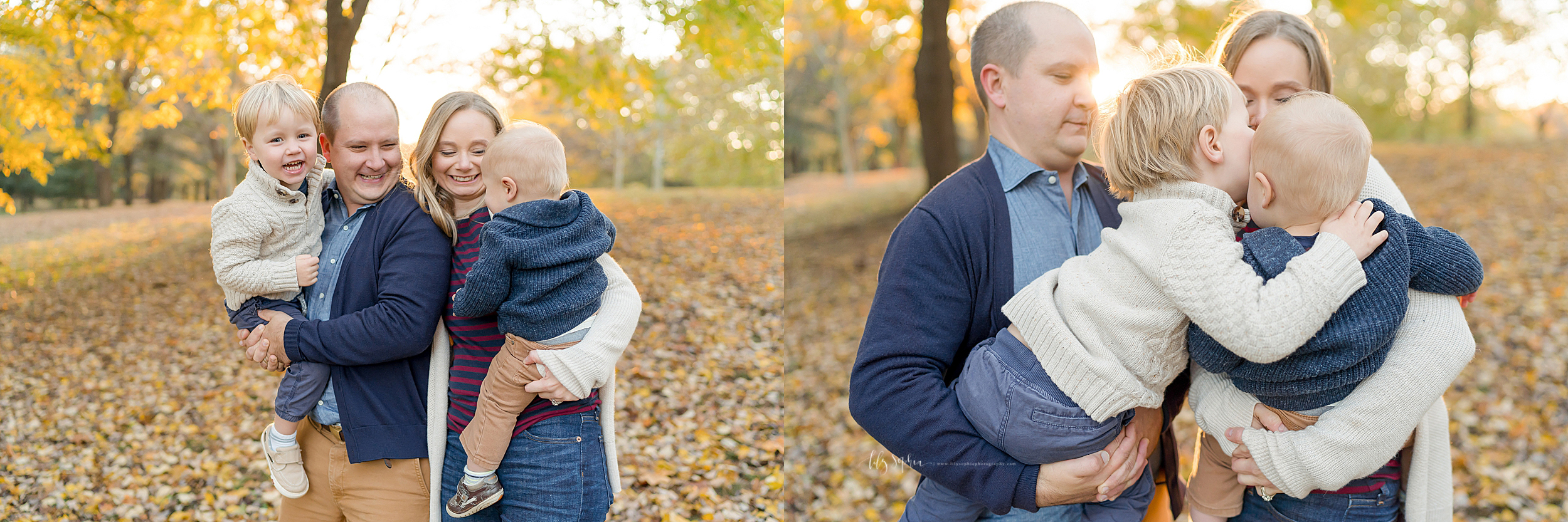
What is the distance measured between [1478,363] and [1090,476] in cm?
556

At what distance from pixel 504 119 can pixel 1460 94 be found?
2179 cm

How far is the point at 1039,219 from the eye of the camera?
2113mm

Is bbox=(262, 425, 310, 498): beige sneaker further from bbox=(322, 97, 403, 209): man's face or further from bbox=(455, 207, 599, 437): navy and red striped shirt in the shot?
bbox=(322, 97, 403, 209): man's face

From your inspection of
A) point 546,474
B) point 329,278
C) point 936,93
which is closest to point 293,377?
point 329,278

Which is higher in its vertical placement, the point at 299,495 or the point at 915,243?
the point at 915,243

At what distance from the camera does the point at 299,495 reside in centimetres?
231

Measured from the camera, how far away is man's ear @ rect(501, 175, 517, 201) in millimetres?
2021

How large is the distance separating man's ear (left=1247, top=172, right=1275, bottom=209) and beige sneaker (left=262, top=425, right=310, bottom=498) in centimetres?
261

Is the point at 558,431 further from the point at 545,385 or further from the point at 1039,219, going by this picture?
the point at 1039,219

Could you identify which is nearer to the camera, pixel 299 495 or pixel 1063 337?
pixel 1063 337

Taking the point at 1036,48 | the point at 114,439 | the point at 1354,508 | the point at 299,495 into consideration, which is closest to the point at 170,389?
the point at 114,439

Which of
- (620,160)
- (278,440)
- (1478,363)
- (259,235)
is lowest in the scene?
(1478,363)

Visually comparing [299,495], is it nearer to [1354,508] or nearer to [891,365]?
[891,365]

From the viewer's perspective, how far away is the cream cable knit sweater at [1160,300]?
1.54 meters
